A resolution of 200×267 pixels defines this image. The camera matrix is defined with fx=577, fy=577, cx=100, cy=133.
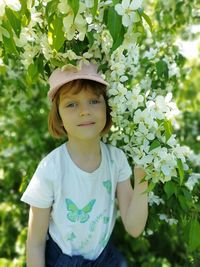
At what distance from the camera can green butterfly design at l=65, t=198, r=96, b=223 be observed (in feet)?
7.11

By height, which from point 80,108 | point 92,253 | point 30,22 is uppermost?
point 30,22

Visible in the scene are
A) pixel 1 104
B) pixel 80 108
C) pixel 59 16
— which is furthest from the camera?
pixel 1 104

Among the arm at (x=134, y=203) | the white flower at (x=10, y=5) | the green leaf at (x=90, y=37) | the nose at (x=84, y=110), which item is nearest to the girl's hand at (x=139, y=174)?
the arm at (x=134, y=203)

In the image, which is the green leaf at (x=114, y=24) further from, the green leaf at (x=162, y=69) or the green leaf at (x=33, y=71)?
the green leaf at (x=162, y=69)

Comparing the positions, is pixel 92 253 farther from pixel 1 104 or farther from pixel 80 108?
pixel 1 104

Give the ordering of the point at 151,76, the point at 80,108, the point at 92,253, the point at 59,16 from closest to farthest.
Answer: the point at 59,16 → the point at 80,108 → the point at 92,253 → the point at 151,76

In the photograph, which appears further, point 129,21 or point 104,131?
point 104,131

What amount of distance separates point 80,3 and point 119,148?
804 millimetres

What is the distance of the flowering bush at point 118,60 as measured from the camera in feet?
5.57

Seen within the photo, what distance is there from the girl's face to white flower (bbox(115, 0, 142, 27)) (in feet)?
1.38

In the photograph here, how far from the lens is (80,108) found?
2.07 metres

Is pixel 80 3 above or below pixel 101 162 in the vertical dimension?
above

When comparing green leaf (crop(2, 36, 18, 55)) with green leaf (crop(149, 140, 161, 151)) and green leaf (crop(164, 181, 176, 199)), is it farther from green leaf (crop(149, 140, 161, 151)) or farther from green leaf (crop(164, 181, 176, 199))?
green leaf (crop(164, 181, 176, 199))

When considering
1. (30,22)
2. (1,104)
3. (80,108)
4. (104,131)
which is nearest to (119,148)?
(104,131)
